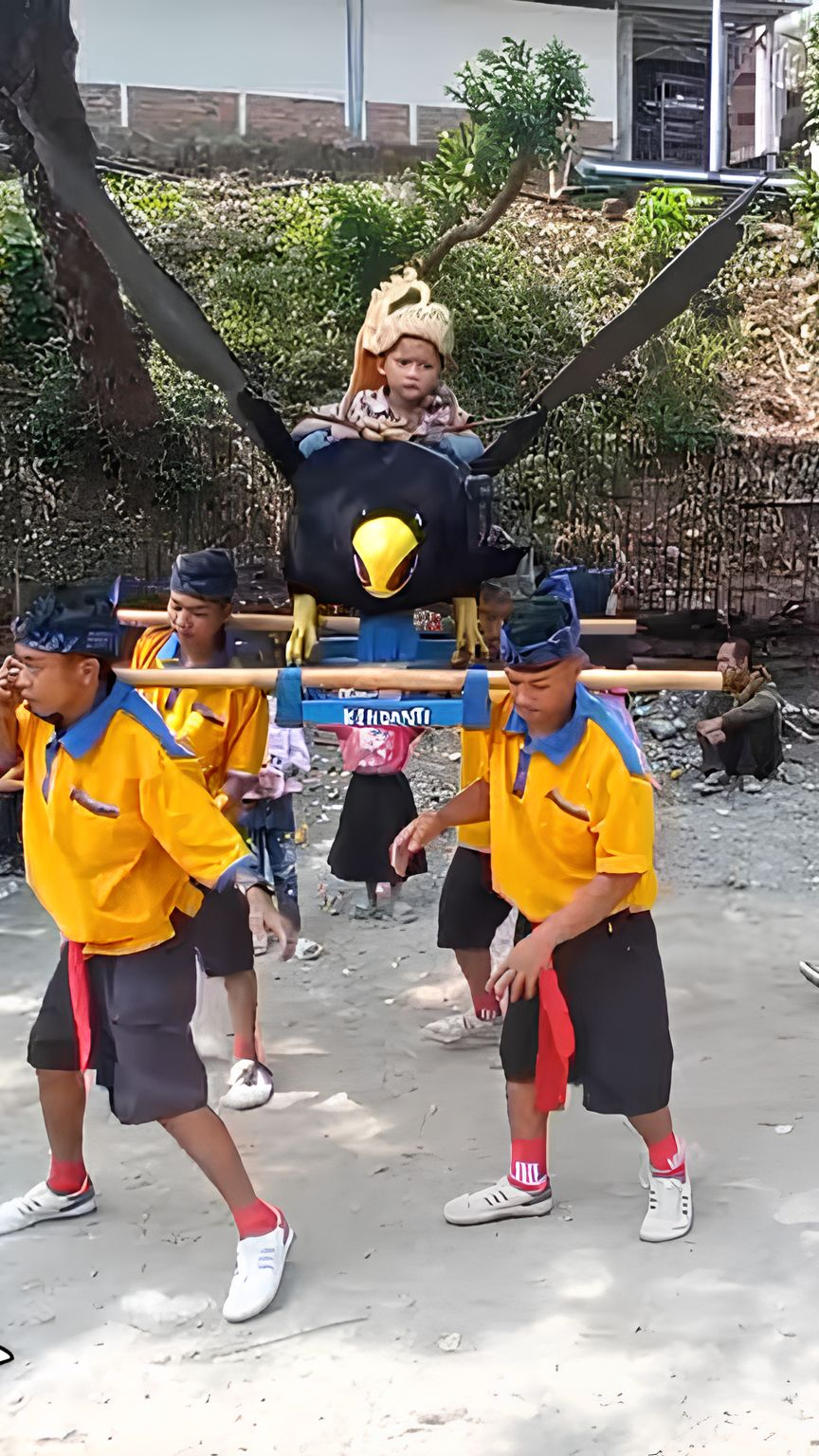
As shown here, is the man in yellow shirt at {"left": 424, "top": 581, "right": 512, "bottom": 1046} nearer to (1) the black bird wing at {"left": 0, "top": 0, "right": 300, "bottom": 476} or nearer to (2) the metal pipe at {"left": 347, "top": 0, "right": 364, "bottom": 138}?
(1) the black bird wing at {"left": 0, "top": 0, "right": 300, "bottom": 476}

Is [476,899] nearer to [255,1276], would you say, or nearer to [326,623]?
[326,623]

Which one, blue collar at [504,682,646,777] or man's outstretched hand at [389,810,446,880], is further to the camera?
man's outstretched hand at [389,810,446,880]

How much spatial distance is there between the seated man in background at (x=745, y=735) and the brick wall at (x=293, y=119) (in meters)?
2.17

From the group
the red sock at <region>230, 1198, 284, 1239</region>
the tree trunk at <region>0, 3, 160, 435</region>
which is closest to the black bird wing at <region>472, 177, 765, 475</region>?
the red sock at <region>230, 1198, 284, 1239</region>

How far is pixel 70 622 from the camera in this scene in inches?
68.3

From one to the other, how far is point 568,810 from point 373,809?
1.11 m

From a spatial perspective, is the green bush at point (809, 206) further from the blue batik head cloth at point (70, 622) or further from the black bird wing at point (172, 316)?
the blue batik head cloth at point (70, 622)

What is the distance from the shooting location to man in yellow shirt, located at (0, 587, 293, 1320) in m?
1.76

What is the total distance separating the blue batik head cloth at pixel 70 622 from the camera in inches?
68.2

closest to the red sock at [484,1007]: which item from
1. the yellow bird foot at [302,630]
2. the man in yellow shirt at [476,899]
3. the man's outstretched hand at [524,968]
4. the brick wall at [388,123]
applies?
the man in yellow shirt at [476,899]

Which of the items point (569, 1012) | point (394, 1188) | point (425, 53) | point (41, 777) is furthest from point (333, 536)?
point (425, 53)

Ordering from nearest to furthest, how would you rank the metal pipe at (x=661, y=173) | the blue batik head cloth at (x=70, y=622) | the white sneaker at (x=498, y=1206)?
the blue batik head cloth at (x=70, y=622), the white sneaker at (x=498, y=1206), the metal pipe at (x=661, y=173)

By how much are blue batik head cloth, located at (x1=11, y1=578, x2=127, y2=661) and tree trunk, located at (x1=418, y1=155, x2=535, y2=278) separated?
3228 millimetres

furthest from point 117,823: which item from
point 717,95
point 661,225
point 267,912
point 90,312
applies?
point 661,225
